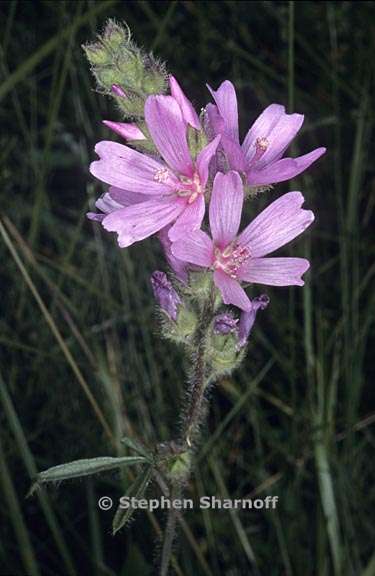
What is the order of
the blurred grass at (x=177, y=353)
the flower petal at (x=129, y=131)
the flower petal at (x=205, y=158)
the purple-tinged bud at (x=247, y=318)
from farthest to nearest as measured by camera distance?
the blurred grass at (x=177, y=353) < the purple-tinged bud at (x=247, y=318) < the flower petal at (x=129, y=131) < the flower petal at (x=205, y=158)

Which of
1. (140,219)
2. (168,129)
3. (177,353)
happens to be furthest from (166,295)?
(177,353)

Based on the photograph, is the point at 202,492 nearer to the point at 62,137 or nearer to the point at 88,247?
the point at 88,247

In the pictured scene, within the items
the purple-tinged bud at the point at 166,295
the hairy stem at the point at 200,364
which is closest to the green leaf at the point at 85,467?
the hairy stem at the point at 200,364

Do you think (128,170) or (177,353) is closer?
(128,170)

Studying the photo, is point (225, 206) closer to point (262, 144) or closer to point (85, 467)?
point (262, 144)

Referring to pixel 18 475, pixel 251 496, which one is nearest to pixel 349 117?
pixel 251 496

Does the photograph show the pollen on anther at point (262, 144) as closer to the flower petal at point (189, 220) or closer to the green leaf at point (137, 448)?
the flower petal at point (189, 220)
